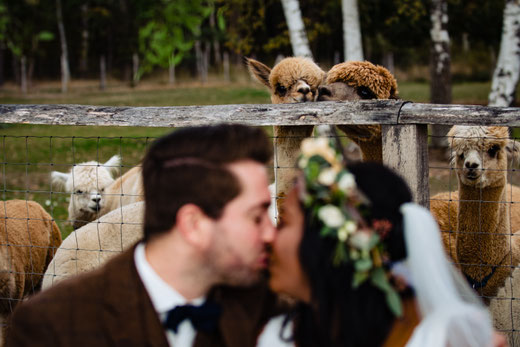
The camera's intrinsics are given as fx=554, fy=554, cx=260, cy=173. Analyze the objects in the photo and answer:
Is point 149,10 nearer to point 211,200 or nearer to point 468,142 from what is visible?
point 211,200

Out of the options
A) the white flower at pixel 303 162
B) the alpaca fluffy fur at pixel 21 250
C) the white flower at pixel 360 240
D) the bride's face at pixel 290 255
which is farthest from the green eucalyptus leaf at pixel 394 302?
the alpaca fluffy fur at pixel 21 250

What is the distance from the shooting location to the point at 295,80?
446 centimetres

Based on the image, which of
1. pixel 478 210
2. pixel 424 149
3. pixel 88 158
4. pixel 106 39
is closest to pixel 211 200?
pixel 424 149

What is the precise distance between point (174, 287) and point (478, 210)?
298cm

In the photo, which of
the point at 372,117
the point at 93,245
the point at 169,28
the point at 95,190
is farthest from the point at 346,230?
the point at 95,190

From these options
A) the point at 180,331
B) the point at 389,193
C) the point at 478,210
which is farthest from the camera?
the point at 478,210

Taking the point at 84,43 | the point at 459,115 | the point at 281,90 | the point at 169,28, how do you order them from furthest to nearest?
1. the point at 84,43
2. the point at 281,90
3. the point at 459,115
4. the point at 169,28

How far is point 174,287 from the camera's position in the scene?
72.5 inches

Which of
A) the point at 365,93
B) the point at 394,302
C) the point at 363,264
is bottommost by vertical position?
the point at 394,302

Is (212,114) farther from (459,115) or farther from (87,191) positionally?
(87,191)

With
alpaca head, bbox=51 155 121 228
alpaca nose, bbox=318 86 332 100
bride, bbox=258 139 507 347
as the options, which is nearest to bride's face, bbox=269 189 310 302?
bride, bbox=258 139 507 347

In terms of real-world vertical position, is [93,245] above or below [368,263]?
below

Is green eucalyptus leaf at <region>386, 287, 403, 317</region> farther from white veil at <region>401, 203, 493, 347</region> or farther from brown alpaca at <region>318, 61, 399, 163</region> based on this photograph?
brown alpaca at <region>318, 61, 399, 163</region>

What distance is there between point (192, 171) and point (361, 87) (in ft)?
9.26
